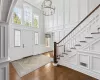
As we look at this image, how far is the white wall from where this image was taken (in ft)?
19.3

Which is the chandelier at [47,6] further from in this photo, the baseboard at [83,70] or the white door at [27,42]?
the baseboard at [83,70]

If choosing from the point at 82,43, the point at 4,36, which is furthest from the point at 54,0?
the point at 4,36

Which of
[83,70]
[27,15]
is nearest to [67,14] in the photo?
[27,15]

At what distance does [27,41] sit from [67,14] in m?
3.99

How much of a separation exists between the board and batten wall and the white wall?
119 centimetres

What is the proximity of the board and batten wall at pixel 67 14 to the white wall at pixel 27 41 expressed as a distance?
3.89 feet

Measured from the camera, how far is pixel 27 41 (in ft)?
Result: 23.8

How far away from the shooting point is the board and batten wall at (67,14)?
5.24m

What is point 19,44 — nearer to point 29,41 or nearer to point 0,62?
point 29,41

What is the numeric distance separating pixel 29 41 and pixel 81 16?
15.3 feet

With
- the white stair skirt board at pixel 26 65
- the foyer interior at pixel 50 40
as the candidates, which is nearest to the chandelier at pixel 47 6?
the foyer interior at pixel 50 40

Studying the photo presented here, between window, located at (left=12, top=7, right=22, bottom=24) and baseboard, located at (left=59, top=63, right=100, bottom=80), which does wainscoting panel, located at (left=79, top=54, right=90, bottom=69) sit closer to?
baseboard, located at (left=59, top=63, right=100, bottom=80)

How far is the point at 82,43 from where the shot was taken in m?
3.68

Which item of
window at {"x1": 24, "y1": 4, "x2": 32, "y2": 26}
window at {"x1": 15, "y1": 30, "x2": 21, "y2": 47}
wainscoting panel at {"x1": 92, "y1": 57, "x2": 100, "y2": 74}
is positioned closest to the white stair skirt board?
window at {"x1": 15, "y1": 30, "x2": 21, "y2": 47}
